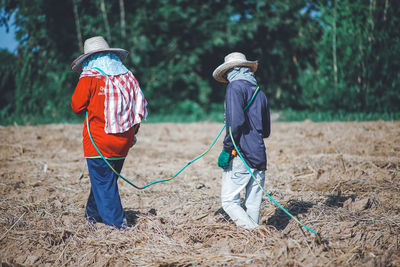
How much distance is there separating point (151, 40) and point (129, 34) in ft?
2.95

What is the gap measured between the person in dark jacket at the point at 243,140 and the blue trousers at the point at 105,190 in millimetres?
951

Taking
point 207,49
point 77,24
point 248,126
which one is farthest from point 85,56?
point 207,49

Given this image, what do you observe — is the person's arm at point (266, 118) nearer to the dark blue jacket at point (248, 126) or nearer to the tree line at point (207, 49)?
the dark blue jacket at point (248, 126)

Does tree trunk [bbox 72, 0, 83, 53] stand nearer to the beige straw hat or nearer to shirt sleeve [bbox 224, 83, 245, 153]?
the beige straw hat

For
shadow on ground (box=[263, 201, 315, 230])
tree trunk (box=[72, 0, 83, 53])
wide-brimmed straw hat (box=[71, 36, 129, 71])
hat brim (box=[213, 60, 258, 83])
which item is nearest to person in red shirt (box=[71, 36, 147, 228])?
wide-brimmed straw hat (box=[71, 36, 129, 71])

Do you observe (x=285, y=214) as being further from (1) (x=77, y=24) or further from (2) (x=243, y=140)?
(1) (x=77, y=24)

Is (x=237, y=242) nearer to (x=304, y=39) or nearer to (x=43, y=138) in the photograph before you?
(x=43, y=138)

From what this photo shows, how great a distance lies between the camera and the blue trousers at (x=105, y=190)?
305 centimetres

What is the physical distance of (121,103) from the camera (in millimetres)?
3002

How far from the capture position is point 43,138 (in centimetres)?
745

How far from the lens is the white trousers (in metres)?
2.93

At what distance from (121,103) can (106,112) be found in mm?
149

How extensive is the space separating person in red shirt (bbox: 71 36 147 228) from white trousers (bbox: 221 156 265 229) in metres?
0.94

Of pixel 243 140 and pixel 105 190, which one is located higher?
pixel 243 140
